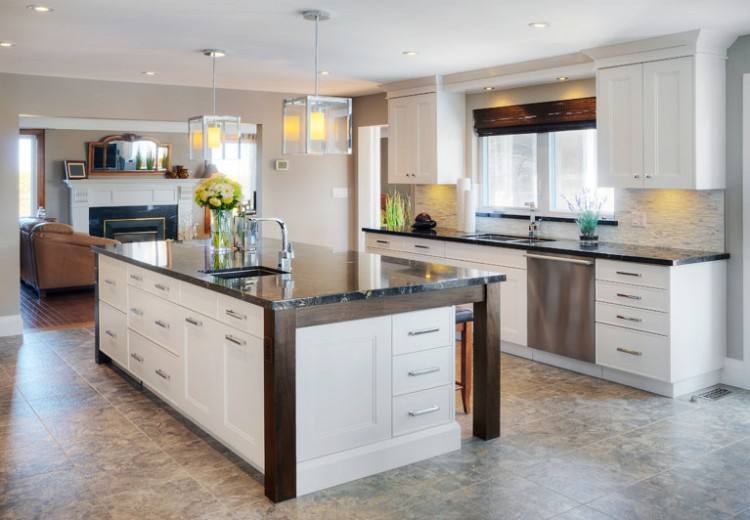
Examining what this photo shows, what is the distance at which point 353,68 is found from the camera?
6262 mm

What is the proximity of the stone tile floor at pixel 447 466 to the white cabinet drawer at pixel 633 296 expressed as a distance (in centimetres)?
57

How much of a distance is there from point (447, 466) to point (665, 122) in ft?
9.00

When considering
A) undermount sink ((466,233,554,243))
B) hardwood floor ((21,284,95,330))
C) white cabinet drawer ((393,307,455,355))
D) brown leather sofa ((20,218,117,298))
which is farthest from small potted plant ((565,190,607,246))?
brown leather sofa ((20,218,117,298))

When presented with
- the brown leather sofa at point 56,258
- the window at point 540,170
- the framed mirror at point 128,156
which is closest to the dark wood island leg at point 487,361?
the window at point 540,170

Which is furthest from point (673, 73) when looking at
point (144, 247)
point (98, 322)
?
point (98, 322)

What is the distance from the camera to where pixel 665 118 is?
4.84 meters

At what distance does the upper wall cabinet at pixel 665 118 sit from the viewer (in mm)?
4688

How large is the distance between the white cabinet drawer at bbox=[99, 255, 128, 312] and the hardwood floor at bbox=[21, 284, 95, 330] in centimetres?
180

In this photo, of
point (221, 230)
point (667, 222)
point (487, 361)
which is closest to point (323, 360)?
point (487, 361)

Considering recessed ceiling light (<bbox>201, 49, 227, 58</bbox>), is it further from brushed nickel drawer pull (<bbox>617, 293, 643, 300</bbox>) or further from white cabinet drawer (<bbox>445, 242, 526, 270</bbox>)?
brushed nickel drawer pull (<bbox>617, 293, 643, 300</bbox>)

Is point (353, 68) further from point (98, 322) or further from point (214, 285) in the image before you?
point (214, 285)

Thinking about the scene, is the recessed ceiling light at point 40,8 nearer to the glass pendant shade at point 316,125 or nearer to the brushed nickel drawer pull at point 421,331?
the glass pendant shade at point 316,125

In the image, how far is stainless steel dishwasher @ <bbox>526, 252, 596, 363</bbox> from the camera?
16.7 ft

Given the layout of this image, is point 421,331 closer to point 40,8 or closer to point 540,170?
point 40,8
